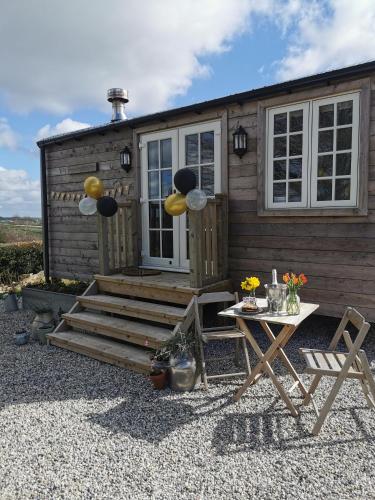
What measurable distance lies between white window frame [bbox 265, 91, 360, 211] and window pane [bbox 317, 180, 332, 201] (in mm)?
45

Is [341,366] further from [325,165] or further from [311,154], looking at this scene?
[311,154]

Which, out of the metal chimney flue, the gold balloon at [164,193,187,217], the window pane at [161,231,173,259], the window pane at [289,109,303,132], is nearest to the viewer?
the gold balloon at [164,193,187,217]

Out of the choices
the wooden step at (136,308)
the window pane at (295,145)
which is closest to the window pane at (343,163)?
the window pane at (295,145)

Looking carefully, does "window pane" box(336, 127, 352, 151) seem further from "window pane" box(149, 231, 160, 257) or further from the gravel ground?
"window pane" box(149, 231, 160, 257)

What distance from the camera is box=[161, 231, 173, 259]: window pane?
5.45 m

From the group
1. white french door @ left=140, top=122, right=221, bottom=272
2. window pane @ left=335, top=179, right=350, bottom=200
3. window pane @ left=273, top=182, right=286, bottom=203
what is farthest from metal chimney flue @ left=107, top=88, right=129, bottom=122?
window pane @ left=335, top=179, right=350, bottom=200

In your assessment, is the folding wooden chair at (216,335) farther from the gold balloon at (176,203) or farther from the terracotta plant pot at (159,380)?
the gold balloon at (176,203)

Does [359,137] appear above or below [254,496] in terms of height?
above

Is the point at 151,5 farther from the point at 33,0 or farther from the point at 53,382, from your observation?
the point at 53,382

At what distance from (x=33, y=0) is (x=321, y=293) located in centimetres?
550

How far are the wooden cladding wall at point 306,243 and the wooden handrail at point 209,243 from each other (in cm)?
21

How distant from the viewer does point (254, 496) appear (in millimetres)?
1899

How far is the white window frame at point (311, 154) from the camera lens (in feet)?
12.8

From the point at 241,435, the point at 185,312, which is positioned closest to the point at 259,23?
the point at 185,312
